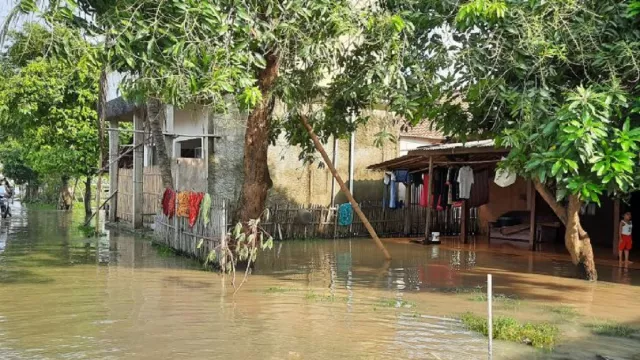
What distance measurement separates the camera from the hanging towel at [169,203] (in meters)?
13.2

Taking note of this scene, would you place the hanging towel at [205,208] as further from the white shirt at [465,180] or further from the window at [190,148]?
the window at [190,148]

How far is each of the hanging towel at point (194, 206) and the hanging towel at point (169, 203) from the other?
1.22 m

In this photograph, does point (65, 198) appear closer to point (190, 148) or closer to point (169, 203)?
point (190, 148)

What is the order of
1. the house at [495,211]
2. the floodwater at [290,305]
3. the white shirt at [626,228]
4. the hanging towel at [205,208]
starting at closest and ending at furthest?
the floodwater at [290,305] → the hanging towel at [205,208] → the white shirt at [626,228] → the house at [495,211]

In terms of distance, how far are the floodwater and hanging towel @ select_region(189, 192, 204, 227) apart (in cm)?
86

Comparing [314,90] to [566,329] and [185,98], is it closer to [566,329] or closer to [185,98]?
[185,98]

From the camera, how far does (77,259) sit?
1200cm

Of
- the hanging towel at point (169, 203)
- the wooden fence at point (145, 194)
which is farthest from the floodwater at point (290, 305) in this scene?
the wooden fence at point (145, 194)

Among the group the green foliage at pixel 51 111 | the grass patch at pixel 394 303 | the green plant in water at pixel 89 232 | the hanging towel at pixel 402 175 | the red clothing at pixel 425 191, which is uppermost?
the green foliage at pixel 51 111

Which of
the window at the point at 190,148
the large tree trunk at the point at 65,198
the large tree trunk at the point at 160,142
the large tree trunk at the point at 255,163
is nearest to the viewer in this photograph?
the large tree trunk at the point at 255,163

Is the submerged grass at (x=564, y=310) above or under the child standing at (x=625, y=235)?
under

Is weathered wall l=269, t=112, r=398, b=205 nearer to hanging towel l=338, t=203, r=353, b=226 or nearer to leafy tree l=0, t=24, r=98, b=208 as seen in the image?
hanging towel l=338, t=203, r=353, b=226

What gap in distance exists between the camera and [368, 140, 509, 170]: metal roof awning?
1429 cm

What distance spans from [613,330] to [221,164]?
406 inches
